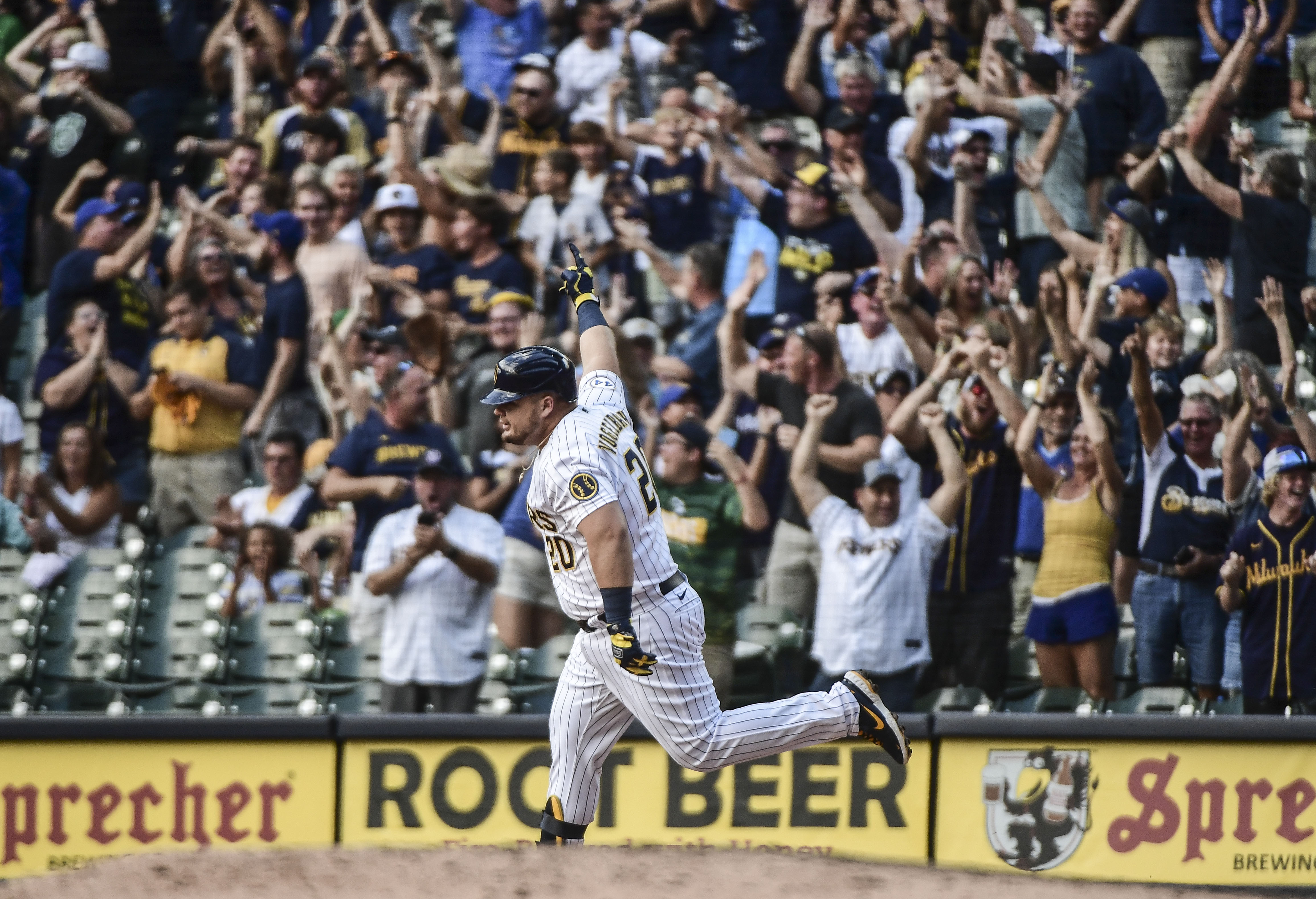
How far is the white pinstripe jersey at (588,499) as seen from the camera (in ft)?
12.8

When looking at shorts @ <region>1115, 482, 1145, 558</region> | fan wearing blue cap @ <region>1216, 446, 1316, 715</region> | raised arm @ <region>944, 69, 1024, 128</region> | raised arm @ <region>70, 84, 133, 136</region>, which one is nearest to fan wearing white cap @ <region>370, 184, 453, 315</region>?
raised arm @ <region>70, 84, 133, 136</region>

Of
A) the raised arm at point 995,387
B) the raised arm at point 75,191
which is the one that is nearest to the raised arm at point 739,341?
the raised arm at point 995,387

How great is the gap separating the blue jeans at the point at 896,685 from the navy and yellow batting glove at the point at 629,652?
80.6 inches

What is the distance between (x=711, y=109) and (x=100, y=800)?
4.26 metres

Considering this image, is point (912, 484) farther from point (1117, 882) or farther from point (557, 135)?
point (557, 135)

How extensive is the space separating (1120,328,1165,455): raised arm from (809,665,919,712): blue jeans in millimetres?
1381

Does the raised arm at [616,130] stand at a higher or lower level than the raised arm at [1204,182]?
higher

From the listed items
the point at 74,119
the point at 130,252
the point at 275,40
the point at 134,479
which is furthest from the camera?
the point at 275,40

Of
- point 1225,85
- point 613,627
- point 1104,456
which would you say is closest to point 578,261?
point 613,627

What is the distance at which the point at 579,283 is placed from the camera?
4664 mm

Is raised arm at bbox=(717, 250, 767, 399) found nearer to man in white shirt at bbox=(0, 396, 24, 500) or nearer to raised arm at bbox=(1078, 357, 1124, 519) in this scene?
raised arm at bbox=(1078, 357, 1124, 519)

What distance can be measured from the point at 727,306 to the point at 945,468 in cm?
135

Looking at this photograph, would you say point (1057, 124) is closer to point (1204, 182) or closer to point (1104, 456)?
point (1204, 182)

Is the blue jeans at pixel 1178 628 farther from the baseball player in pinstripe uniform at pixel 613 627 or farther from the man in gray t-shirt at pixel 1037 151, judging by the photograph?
the baseball player in pinstripe uniform at pixel 613 627
